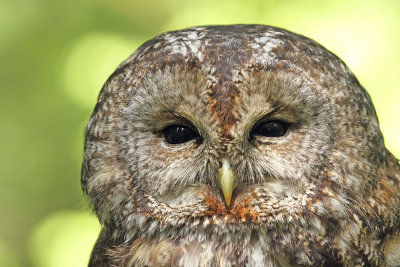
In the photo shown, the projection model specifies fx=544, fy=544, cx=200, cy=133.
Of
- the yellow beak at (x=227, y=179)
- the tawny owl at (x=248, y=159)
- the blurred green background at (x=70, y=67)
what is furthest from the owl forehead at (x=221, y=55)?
the blurred green background at (x=70, y=67)

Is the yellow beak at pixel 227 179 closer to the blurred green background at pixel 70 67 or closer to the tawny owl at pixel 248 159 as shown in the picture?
the tawny owl at pixel 248 159

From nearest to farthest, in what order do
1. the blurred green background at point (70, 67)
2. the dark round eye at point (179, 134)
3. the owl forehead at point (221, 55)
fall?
the owl forehead at point (221, 55) → the dark round eye at point (179, 134) → the blurred green background at point (70, 67)

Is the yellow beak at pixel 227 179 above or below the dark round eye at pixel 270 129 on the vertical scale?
below

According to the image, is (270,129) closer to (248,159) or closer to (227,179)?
(248,159)

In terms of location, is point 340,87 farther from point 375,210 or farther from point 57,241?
point 57,241

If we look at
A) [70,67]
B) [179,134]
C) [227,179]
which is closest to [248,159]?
[227,179]

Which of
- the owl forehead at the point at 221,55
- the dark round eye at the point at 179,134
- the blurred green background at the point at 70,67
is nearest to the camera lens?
the owl forehead at the point at 221,55

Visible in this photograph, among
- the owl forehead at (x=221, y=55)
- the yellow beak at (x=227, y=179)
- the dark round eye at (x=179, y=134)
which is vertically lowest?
the yellow beak at (x=227, y=179)

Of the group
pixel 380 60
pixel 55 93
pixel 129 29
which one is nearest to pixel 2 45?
pixel 55 93
